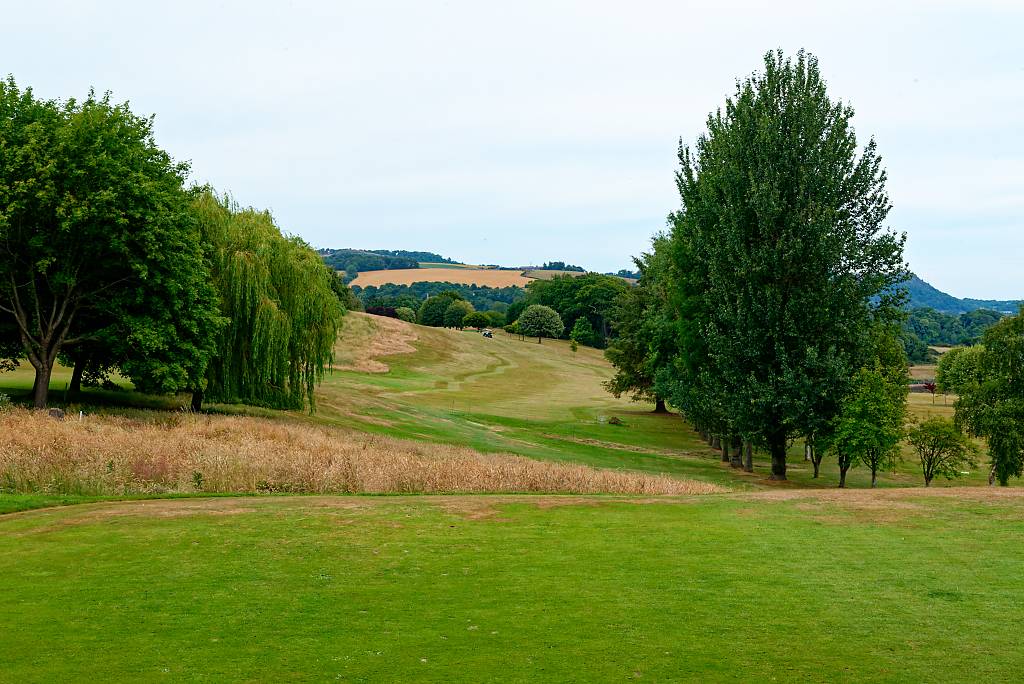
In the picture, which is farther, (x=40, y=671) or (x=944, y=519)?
(x=944, y=519)

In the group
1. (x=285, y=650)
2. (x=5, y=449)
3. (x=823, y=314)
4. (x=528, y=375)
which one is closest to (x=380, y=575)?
(x=285, y=650)

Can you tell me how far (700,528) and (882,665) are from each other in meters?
7.49

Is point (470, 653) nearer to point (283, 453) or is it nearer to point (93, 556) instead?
point (93, 556)

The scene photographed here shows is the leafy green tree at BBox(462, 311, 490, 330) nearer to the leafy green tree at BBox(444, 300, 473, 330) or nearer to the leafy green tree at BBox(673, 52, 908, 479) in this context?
the leafy green tree at BBox(444, 300, 473, 330)

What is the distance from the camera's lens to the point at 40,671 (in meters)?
9.02

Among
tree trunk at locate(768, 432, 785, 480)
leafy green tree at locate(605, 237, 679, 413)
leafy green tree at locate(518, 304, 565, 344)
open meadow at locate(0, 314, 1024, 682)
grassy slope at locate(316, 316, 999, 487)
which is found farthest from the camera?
leafy green tree at locate(518, 304, 565, 344)

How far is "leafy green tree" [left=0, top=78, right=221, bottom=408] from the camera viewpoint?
33.7 metres

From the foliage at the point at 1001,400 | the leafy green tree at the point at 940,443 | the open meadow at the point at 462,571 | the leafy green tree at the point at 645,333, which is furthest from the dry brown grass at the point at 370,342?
the open meadow at the point at 462,571

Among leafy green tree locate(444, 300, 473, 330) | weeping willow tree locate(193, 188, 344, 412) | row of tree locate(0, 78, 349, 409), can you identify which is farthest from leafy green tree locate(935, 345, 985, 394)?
leafy green tree locate(444, 300, 473, 330)

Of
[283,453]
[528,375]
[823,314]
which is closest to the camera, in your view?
[283,453]

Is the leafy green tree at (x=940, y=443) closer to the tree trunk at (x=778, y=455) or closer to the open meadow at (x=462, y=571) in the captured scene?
the tree trunk at (x=778, y=455)

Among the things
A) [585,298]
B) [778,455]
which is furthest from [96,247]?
[585,298]

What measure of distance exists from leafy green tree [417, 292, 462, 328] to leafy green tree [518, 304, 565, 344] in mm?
37971

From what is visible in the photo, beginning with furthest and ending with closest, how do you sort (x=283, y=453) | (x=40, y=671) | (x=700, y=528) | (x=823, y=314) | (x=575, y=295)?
1. (x=575, y=295)
2. (x=823, y=314)
3. (x=283, y=453)
4. (x=700, y=528)
5. (x=40, y=671)
